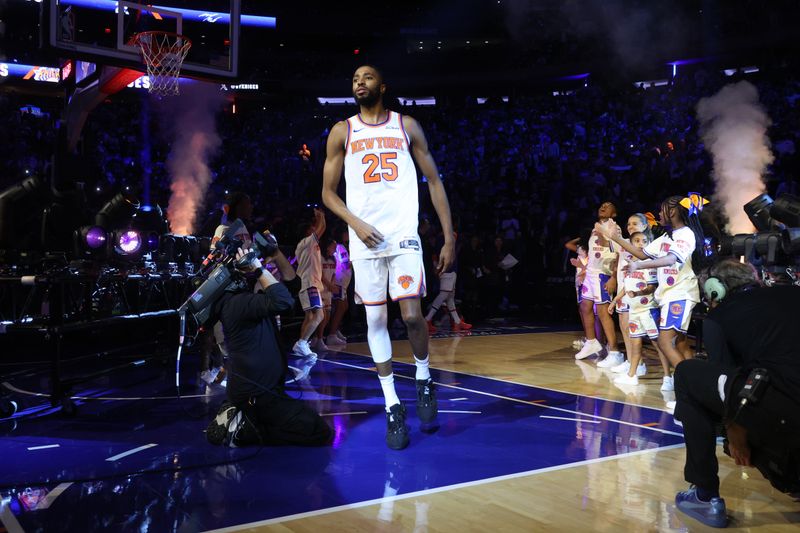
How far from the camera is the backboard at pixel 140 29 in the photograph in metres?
9.58

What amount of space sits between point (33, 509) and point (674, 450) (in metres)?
3.72

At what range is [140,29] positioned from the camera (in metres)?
10.5

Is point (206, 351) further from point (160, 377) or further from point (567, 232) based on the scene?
point (567, 232)

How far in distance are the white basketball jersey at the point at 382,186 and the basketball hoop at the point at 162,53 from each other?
6510 mm

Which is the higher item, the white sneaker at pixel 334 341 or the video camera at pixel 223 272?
the video camera at pixel 223 272

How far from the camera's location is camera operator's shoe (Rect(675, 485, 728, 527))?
10.5 ft

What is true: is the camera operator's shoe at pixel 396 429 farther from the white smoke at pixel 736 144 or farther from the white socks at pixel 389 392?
the white smoke at pixel 736 144

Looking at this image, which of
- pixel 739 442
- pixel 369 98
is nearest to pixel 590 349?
pixel 369 98

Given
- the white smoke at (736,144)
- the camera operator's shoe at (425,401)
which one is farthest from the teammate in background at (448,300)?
the camera operator's shoe at (425,401)

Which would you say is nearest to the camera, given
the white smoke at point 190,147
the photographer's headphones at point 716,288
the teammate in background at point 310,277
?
the photographer's headphones at point 716,288

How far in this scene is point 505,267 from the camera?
15.9m

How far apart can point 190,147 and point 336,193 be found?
56.7 feet

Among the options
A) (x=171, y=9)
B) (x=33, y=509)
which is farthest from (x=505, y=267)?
(x=33, y=509)

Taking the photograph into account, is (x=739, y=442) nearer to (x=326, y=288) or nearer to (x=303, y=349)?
(x=303, y=349)
